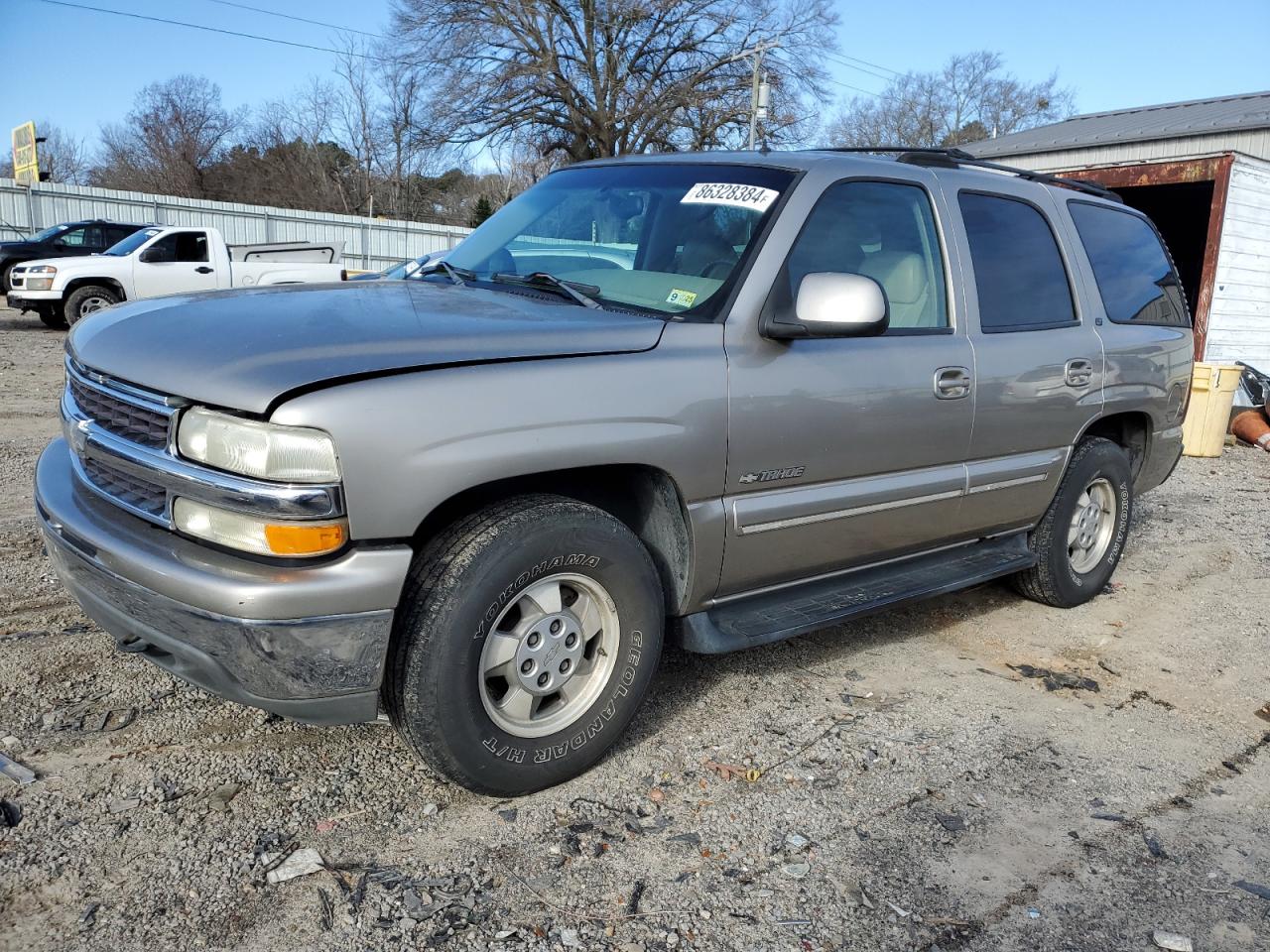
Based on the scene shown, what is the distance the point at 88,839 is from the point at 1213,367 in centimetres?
1059

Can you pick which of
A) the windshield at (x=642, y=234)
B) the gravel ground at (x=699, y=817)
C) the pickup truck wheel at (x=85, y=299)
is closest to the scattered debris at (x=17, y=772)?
the gravel ground at (x=699, y=817)

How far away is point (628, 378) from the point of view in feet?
9.54

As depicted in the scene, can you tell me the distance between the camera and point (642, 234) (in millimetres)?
3641

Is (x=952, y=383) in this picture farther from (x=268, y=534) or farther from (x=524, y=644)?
(x=268, y=534)

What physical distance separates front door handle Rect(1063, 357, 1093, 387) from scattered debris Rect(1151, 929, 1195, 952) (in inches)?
97.6

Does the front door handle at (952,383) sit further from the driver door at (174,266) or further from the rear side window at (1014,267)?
the driver door at (174,266)

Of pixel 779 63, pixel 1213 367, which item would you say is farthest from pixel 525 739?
pixel 779 63

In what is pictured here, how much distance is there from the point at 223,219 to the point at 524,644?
1142 inches

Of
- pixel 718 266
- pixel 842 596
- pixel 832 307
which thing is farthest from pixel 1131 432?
pixel 718 266

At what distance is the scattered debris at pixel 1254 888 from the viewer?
274 cm

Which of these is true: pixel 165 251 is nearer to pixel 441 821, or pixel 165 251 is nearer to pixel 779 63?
pixel 441 821

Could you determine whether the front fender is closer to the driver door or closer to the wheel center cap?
the wheel center cap

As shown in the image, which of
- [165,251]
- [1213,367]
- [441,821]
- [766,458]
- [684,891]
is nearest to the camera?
[684,891]

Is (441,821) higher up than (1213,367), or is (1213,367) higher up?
(1213,367)
